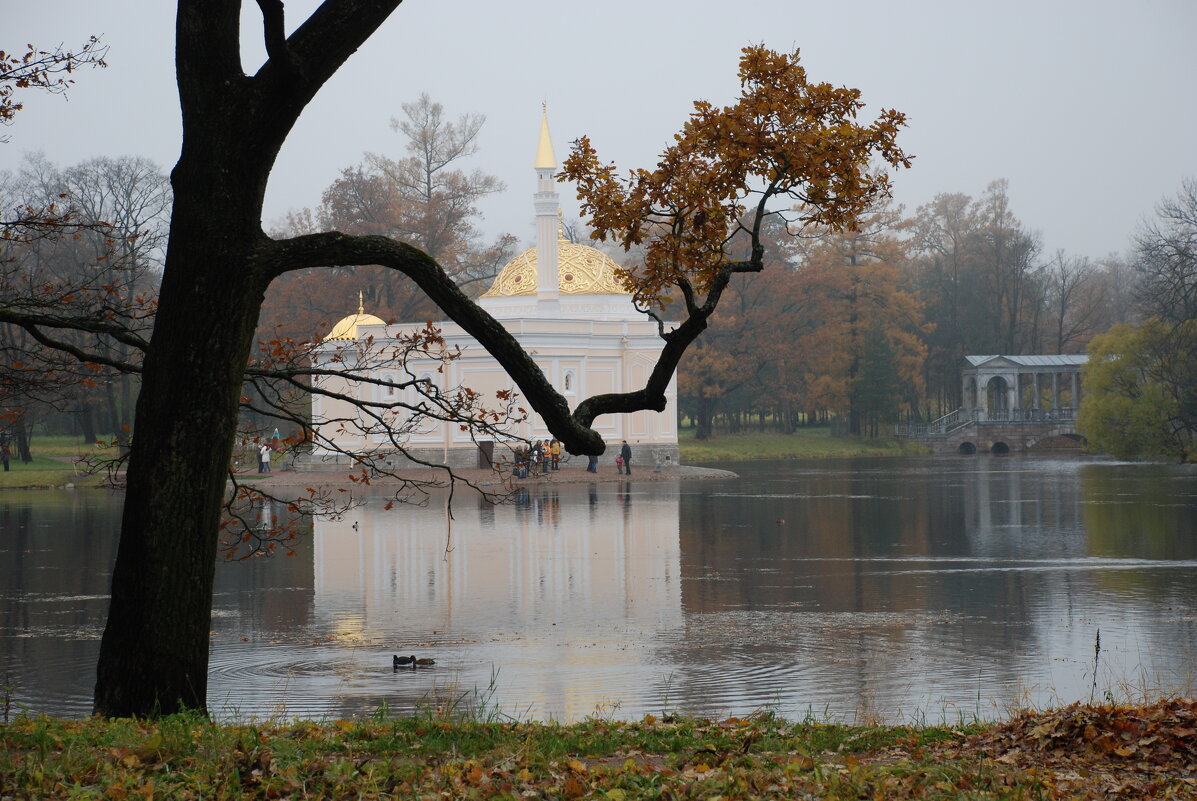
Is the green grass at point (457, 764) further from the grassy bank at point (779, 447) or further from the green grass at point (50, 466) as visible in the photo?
the grassy bank at point (779, 447)

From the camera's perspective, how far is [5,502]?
38.8 m

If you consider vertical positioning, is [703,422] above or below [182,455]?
above

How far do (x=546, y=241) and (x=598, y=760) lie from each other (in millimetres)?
52191

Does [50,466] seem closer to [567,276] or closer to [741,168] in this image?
[567,276]

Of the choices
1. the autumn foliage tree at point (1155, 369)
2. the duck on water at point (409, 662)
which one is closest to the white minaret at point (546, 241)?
the autumn foliage tree at point (1155, 369)

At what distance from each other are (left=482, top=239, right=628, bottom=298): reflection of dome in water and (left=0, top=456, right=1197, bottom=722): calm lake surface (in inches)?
1094

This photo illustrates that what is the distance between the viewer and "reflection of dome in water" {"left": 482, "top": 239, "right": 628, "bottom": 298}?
59.2m

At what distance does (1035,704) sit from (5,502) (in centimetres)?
3471

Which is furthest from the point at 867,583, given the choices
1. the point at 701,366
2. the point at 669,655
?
the point at 701,366

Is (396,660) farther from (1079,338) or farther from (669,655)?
(1079,338)

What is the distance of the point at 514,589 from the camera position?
18.6 m

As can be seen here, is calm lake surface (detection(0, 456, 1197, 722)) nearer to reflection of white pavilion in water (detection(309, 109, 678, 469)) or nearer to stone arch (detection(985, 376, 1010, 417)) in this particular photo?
reflection of white pavilion in water (detection(309, 109, 678, 469))

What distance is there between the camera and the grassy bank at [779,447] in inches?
2714

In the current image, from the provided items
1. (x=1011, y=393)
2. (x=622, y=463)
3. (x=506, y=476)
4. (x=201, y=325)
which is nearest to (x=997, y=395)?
(x=1011, y=393)
